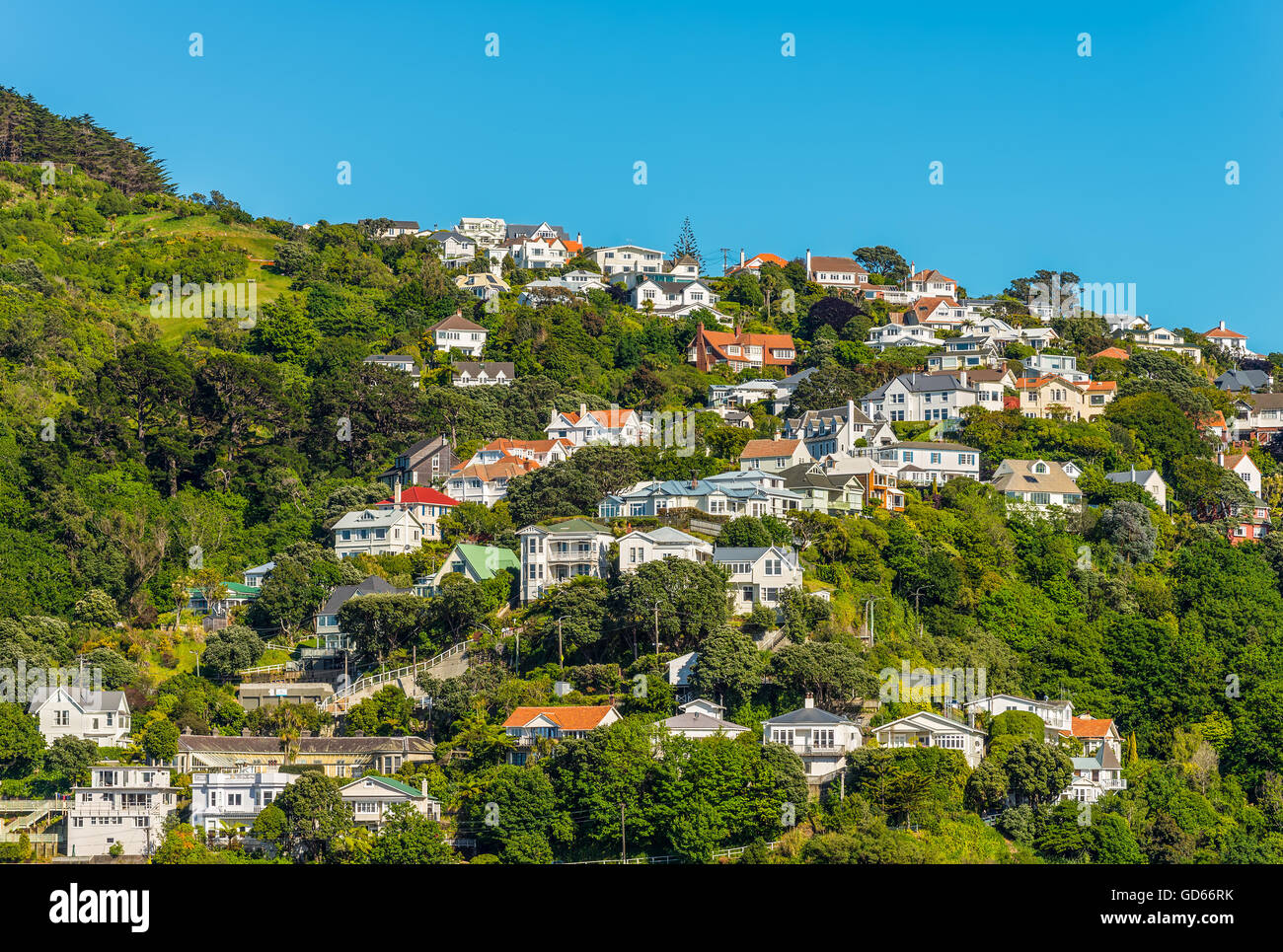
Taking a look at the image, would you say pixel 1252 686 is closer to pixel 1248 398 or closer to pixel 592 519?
pixel 592 519

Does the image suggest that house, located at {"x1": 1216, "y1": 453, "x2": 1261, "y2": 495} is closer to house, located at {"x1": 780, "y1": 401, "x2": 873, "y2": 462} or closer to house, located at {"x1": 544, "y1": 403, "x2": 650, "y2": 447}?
house, located at {"x1": 780, "y1": 401, "x2": 873, "y2": 462}

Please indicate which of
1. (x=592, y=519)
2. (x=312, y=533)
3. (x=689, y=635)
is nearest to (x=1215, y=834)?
(x=689, y=635)

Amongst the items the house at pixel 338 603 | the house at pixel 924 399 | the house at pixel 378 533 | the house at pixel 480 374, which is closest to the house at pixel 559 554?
the house at pixel 338 603

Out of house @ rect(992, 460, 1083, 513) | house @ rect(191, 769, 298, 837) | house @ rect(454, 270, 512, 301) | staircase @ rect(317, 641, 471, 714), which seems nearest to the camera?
house @ rect(191, 769, 298, 837)

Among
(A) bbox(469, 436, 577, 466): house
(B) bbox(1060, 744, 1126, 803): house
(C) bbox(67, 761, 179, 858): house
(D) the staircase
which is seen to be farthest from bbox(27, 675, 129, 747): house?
(B) bbox(1060, 744, 1126, 803): house

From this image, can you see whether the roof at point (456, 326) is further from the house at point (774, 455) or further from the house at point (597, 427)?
the house at point (774, 455)
